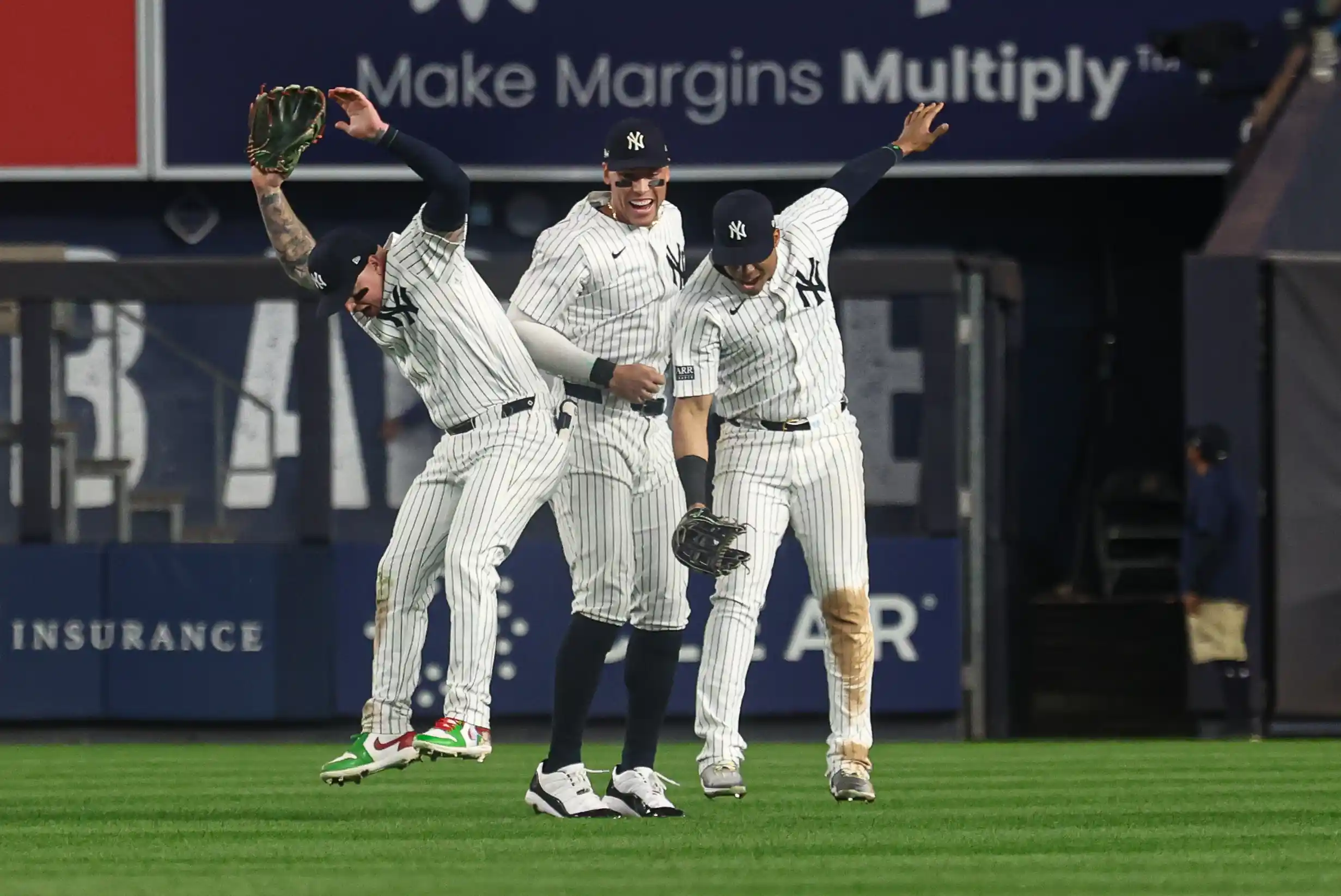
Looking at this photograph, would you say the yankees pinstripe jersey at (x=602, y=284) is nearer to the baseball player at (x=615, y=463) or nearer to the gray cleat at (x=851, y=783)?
the baseball player at (x=615, y=463)

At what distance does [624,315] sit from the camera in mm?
8078

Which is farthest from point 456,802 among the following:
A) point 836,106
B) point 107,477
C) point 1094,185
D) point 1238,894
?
point 1094,185

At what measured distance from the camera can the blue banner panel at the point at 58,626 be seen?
43.5 feet

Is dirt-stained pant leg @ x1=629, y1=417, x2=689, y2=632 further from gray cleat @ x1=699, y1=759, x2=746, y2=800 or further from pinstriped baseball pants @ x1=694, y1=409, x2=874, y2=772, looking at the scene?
gray cleat @ x1=699, y1=759, x2=746, y2=800

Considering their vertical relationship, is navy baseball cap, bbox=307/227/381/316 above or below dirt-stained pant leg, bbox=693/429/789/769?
above

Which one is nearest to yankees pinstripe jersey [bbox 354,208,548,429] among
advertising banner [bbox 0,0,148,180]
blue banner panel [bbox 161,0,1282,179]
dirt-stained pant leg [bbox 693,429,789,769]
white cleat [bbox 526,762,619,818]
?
dirt-stained pant leg [bbox 693,429,789,769]

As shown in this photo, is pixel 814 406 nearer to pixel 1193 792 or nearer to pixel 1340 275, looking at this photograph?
pixel 1193 792

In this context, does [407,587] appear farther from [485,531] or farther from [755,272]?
[755,272]

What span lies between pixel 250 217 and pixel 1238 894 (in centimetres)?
1270

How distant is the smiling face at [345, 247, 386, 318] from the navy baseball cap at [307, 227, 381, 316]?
0.7 inches

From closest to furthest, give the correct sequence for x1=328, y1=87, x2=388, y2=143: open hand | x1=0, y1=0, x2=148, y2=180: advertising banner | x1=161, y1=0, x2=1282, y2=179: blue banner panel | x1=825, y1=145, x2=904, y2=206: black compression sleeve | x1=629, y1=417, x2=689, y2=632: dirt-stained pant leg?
x1=328, y1=87, x2=388, y2=143: open hand, x1=629, y1=417, x2=689, y2=632: dirt-stained pant leg, x1=825, y1=145, x2=904, y2=206: black compression sleeve, x1=161, y1=0, x2=1282, y2=179: blue banner panel, x1=0, y1=0, x2=148, y2=180: advertising banner

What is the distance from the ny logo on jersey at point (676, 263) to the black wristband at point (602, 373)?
45cm

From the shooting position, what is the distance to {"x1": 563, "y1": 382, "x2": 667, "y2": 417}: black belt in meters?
7.99

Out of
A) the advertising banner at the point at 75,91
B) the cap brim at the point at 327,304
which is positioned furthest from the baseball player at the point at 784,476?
the advertising banner at the point at 75,91
